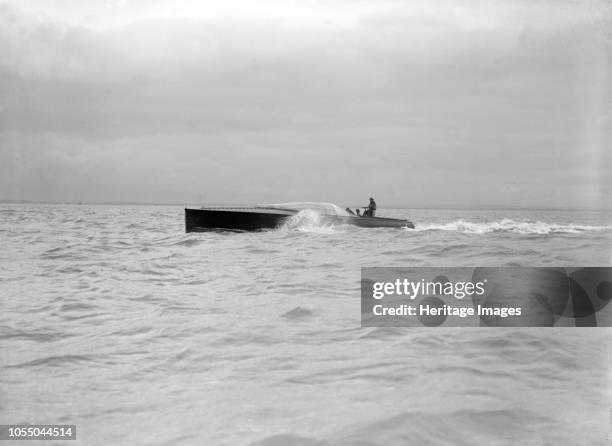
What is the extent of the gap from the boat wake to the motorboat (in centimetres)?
4

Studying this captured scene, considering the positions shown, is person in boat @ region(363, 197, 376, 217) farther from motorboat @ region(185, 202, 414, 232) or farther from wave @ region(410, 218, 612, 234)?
wave @ region(410, 218, 612, 234)

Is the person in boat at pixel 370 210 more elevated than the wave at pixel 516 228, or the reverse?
the person in boat at pixel 370 210

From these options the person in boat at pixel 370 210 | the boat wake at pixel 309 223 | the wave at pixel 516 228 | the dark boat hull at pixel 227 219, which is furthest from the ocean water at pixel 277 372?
the wave at pixel 516 228

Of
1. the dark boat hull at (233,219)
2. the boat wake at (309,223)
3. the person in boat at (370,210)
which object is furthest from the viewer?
the person in boat at (370,210)

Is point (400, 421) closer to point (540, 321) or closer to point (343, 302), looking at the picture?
point (540, 321)

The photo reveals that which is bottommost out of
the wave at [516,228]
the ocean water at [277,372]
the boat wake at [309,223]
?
the wave at [516,228]

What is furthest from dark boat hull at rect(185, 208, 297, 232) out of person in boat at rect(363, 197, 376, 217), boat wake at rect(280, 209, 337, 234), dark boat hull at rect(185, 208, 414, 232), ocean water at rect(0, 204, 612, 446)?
ocean water at rect(0, 204, 612, 446)

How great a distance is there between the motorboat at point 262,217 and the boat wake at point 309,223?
4 cm

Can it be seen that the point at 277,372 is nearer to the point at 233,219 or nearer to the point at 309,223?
the point at 233,219

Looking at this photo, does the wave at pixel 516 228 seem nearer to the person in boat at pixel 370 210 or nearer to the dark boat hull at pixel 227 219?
the person in boat at pixel 370 210

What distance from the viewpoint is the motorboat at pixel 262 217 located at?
764 inches

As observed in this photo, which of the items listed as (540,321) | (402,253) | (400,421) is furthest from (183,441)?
(402,253)

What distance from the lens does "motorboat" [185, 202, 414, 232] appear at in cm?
1941

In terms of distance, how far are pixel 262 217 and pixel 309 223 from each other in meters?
2.27
